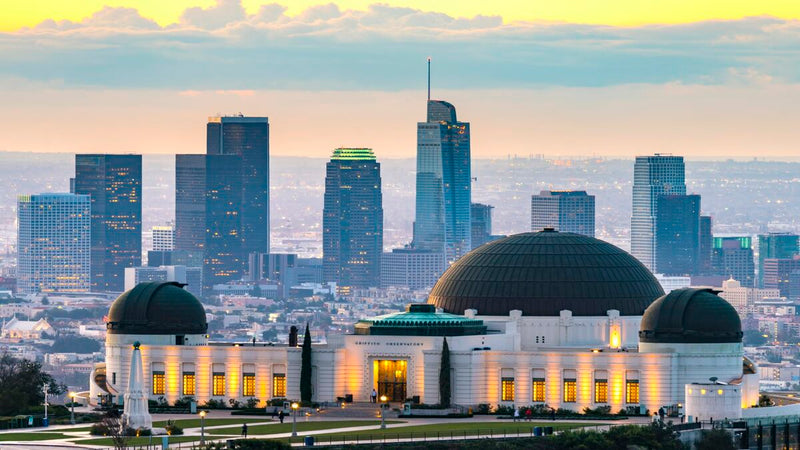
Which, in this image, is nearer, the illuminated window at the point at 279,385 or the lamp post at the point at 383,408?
the lamp post at the point at 383,408

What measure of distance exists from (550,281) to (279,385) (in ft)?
71.2

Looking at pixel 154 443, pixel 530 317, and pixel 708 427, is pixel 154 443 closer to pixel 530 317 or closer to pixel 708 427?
pixel 708 427

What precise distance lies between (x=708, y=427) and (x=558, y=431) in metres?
10.3

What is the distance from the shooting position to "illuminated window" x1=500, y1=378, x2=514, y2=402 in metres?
153

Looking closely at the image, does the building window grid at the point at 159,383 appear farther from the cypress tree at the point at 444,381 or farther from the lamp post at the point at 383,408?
the cypress tree at the point at 444,381

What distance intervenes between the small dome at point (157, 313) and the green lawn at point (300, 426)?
70.8 feet

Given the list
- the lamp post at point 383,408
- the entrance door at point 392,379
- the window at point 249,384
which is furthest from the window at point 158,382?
the lamp post at point 383,408

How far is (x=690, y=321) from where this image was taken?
151750 mm

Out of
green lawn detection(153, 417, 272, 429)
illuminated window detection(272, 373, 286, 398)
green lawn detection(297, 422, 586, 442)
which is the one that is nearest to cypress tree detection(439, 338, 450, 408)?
green lawn detection(297, 422, 586, 442)

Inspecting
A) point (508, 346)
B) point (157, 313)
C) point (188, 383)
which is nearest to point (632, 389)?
point (508, 346)

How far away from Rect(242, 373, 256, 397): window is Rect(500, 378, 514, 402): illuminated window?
1697cm

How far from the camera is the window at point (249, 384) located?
518ft

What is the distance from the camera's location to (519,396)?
15225 centimetres

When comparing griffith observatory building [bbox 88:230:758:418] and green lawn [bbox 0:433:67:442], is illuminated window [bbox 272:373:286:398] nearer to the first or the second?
griffith observatory building [bbox 88:230:758:418]
